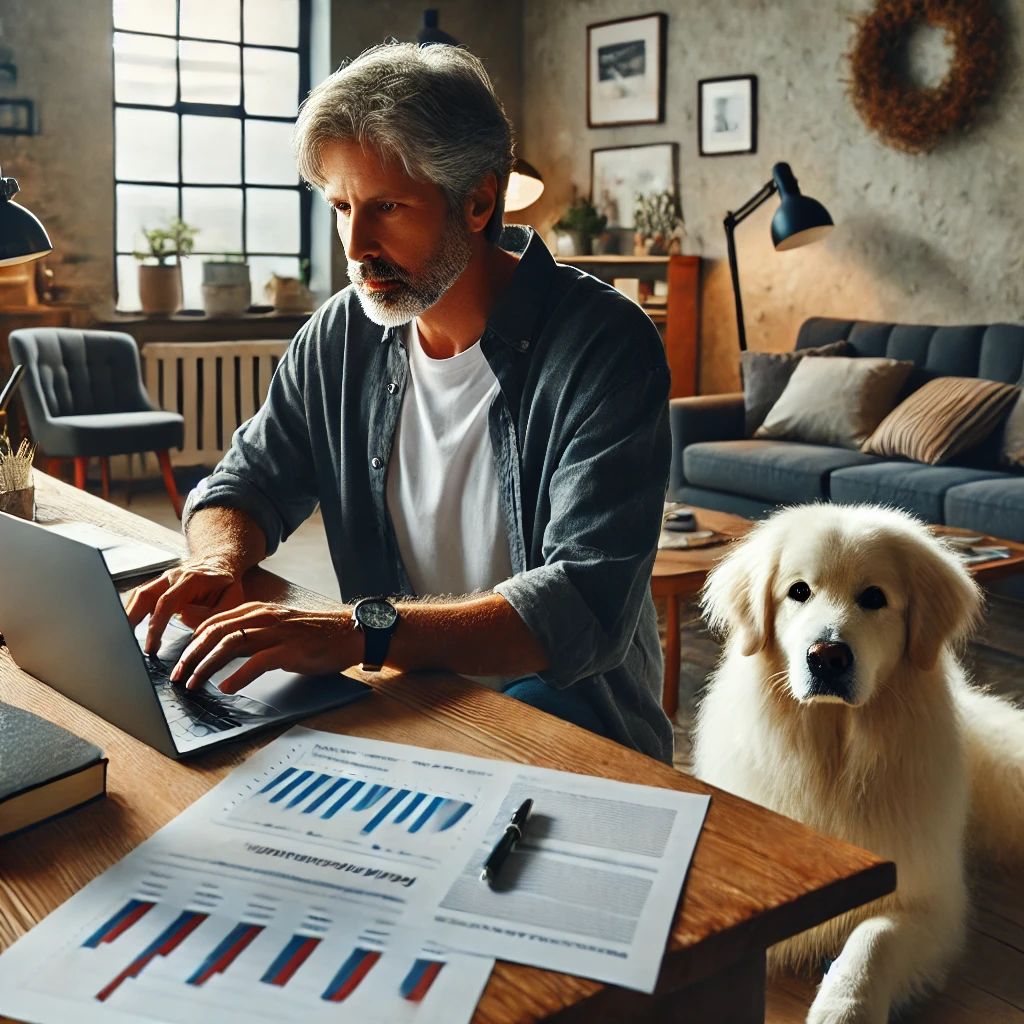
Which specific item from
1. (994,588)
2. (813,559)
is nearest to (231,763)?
(813,559)

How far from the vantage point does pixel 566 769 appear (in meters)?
0.84

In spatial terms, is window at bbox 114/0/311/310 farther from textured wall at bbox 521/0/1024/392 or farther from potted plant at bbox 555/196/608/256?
textured wall at bbox 521/0/1024/392

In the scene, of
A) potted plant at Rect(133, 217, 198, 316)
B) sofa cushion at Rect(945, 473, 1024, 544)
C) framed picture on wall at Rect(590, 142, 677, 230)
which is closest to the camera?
sofa cushion at Rect(945, 473, 1024, 544)

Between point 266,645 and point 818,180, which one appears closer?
point 266,645

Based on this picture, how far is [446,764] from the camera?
0.85 m

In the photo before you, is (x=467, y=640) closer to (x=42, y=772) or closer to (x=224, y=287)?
(x=42, y=772)

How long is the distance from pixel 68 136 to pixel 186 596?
4.91 metres

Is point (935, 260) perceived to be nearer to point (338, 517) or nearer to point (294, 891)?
point (338, 517)

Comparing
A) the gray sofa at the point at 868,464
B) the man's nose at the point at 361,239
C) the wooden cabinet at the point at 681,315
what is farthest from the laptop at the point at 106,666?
the wooden cabinet at the point at 681,315

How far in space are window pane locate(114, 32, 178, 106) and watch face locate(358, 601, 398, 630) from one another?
5335mm

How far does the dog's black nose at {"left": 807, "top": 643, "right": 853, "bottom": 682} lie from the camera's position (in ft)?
4.98

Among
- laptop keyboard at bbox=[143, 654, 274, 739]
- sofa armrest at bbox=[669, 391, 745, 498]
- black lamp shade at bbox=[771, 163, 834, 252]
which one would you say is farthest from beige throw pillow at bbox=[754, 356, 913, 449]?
laptop keyboard at bbox=[143, 654, 274, 739]

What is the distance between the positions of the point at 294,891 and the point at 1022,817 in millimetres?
1671

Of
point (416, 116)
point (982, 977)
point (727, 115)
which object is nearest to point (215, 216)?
point (727, 115)
